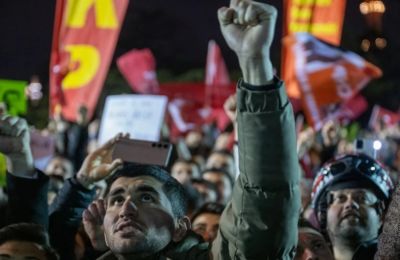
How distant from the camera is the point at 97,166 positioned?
15.1 feet

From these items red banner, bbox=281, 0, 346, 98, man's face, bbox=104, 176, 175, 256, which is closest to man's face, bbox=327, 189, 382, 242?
man's face, bbox=104, 176, 175, 256

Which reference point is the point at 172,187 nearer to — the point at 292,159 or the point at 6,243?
the point at 6,243

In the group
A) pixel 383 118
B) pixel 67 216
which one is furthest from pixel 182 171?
pixel 383 118

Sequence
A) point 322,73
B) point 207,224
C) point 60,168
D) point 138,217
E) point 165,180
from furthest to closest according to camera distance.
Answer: point 322,73 → point 60,168 → point 207,224 → point 165,180 → point 138,217

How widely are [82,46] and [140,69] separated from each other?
2986 mm

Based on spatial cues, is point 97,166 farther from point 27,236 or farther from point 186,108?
point 186,108

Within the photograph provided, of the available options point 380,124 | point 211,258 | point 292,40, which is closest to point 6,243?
point 211,258

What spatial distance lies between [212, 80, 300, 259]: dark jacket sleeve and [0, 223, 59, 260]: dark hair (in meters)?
1.19

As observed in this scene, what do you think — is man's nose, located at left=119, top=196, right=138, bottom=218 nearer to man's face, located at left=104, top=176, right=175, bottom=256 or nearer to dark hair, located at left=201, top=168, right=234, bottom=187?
man's face, located at left=104, top=176, right=175, bottom=256

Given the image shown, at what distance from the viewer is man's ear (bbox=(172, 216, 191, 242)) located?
3771mm

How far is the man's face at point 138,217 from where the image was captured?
354 cm

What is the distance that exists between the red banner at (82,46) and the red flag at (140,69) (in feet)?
8.96

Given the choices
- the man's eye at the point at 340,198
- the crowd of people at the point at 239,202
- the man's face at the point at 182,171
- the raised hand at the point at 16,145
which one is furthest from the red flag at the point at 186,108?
the raised hand at the point at 16,145

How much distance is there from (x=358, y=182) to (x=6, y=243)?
189 centimetres
